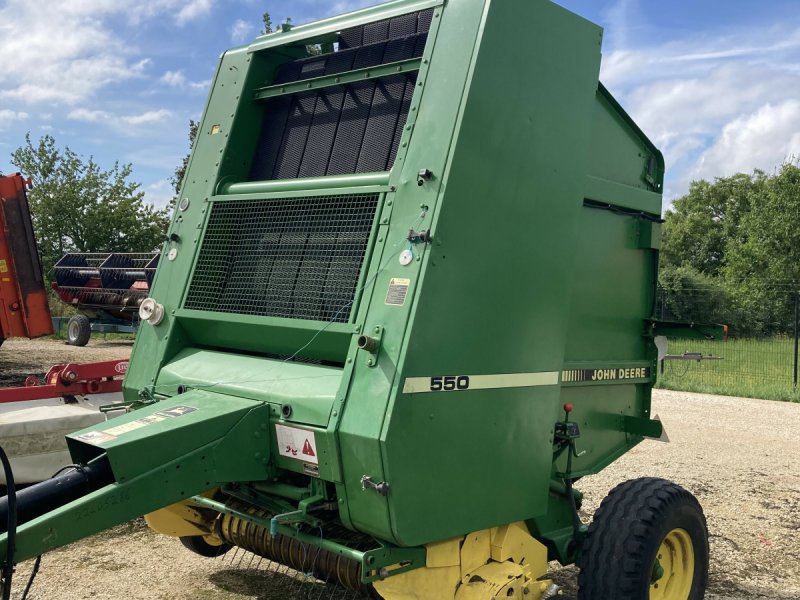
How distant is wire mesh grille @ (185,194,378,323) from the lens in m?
3.62

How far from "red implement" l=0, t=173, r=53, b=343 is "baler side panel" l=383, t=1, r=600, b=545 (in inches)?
309

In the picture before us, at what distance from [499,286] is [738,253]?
37783 mm

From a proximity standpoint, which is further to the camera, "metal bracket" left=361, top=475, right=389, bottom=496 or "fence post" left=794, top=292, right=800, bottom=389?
"fence post" left=794, top=292, right=800, bottom=389

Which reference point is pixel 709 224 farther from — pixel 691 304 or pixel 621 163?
pixel 621 163

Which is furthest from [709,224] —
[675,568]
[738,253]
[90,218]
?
[675,568]

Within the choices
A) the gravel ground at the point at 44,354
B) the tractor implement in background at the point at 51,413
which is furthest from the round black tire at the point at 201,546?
the gravel ground at the point at 44,354

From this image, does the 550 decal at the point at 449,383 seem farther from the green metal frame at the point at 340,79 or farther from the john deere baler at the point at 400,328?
the green metal frame at the point at 340,79

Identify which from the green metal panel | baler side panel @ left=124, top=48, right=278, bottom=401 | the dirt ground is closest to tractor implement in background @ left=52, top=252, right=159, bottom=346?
the dirt ground

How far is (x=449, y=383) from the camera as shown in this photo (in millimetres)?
3252

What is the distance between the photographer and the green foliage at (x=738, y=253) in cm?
1600

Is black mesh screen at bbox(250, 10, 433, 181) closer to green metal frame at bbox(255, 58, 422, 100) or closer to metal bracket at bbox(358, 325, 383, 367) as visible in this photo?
green metal frame at bbox(255, 58, 422, 100)

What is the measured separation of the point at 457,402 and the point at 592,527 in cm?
115

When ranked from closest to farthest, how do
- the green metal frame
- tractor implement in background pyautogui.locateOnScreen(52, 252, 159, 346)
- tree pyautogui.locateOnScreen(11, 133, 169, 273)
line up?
the green metal frame < tractor implement in background pyautogui.locateOnScreen(52, 252, 159, 346) < tree pyautogui.locateOnScreen(11, 133, 169, 273)

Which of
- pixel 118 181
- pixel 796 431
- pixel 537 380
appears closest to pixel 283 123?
pixel 537 380
